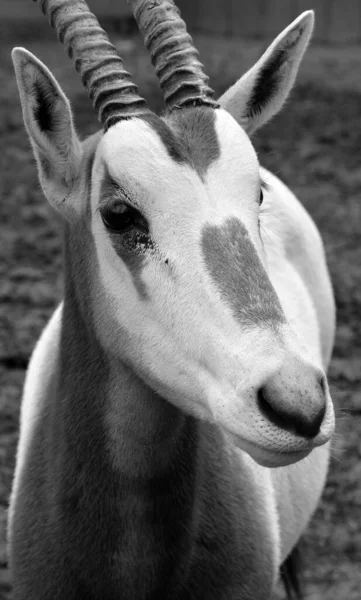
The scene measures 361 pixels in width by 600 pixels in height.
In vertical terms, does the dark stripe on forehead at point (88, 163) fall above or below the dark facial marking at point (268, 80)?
below

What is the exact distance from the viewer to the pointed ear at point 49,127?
9.96 ft

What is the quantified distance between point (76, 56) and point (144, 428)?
1.27 metres

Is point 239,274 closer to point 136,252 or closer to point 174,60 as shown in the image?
point 136,252

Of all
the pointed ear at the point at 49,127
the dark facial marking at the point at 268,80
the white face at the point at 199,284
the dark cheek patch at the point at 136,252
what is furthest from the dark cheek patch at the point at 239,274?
the dark facial marking at the point at 268,80

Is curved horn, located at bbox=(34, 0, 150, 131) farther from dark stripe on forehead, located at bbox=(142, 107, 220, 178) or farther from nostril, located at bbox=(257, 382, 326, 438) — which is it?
nostril, located at bbox=(257, 382, 326, 438)

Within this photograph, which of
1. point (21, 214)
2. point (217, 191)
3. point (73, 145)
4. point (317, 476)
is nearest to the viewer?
point (217, 191)

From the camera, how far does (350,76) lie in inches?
545

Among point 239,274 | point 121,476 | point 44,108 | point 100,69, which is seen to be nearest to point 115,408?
point 121,476

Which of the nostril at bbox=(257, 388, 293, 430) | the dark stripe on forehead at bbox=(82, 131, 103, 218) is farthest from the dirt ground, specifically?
the dark stripe on forehead at bbox=(82, 131, 103, 218)

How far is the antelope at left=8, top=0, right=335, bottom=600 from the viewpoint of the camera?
271cm

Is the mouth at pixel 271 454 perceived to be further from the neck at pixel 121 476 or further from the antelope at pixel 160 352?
the neck at pixel 121 476

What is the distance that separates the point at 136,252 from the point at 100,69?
0.66 meters

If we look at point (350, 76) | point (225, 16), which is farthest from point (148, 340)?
point (225, 16)

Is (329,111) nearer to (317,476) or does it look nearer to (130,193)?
(317,476)
